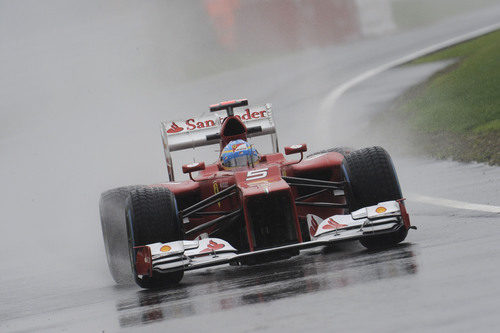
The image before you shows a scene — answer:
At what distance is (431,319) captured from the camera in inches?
261

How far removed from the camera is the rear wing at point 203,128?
1584 cm

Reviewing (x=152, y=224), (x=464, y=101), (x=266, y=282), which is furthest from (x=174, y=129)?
(x=464, y=101)

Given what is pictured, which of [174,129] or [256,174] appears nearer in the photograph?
[256,174]

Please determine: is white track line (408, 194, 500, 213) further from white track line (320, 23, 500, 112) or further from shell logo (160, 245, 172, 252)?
white track line (320, 23, 500, 112)

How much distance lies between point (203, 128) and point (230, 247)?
193 inches

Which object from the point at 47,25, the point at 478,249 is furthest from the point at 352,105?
the point at 478,249

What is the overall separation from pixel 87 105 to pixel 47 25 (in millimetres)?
4564

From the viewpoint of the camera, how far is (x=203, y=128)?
15883 mm

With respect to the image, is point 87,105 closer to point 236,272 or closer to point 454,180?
point 454,180

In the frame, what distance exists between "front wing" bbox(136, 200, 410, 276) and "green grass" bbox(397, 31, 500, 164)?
21.8ft

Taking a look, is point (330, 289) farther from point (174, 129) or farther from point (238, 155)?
point (174, 129)

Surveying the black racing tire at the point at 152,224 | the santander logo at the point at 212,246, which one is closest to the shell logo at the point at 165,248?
the black racing tire at the point at 152,224

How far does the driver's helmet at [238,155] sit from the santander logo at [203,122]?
6.94ft

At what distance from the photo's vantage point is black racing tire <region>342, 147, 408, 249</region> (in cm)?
1159
